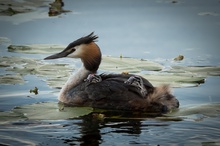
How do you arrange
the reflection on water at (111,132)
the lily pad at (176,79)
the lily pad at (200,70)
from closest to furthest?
1. the reflection on water at (111,132)
2. the lily pad at (176,79)
3. the lily pad at (200,70)

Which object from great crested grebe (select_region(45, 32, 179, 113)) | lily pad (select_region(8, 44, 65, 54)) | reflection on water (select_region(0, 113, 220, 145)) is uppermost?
lily pad (select_region(8, 44, 65, 54))

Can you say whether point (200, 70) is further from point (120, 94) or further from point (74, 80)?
point (74, 80)

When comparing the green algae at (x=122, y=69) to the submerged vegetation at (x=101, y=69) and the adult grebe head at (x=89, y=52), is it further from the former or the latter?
the adult grebe head at (x=89, y=52)

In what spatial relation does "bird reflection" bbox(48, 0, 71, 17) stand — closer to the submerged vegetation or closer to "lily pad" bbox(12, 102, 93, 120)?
the submerged vegetation

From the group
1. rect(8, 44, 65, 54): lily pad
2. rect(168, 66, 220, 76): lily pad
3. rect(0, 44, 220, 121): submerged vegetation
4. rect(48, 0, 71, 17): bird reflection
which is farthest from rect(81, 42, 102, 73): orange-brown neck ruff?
rect(48, 0, 71, 17): bird reflection

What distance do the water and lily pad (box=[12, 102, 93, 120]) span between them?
0.25 ft

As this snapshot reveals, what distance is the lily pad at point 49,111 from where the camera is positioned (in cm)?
788

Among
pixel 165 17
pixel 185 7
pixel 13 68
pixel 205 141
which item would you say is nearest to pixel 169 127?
pixel 205 141

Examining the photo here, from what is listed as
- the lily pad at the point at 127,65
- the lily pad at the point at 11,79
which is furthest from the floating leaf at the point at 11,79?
the lily pad at the point at 127,65

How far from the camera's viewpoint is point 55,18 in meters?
15.0

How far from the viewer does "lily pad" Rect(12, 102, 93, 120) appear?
25.9ft

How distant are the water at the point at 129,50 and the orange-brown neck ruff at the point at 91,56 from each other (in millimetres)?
730

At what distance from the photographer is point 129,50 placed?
12156mm

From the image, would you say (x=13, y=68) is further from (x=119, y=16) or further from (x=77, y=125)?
(x=119, y=16)
